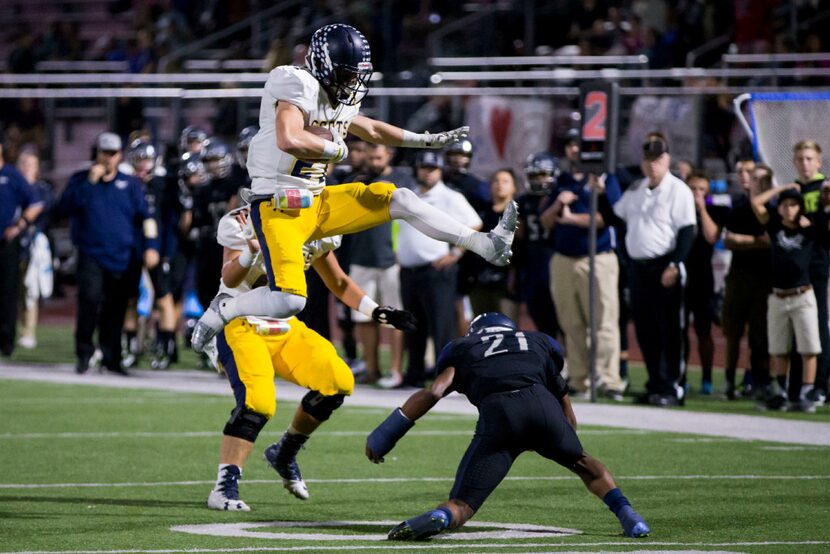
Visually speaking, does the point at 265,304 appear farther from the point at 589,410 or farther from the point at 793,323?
the point at 793,323

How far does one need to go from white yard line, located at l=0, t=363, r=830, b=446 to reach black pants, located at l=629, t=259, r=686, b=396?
0.35 meters

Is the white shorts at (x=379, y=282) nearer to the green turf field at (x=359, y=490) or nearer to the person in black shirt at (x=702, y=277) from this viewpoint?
the green turf field at (x=359, y=490)

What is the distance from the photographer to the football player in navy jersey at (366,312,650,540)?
7.32m

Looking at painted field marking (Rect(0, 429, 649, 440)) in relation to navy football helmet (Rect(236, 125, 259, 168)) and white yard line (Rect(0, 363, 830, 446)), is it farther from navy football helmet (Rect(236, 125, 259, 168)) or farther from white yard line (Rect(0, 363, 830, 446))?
navy football helmet (Rect(236, 125, 259, 168))

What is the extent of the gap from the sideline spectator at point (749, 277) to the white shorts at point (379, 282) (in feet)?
11.0

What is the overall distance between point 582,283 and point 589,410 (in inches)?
58.8

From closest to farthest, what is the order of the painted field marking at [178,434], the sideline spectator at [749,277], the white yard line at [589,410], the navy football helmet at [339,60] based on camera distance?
the navy football helmet at [339,60]
the painted field marking at [178,434]
the white yard line at [589,410]
the sideline spectator at [749,277]

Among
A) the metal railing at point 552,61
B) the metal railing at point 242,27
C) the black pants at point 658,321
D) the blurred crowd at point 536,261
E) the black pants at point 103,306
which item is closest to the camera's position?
the blurred crowd at point 536,261

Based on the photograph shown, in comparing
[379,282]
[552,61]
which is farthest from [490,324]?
[552,61]

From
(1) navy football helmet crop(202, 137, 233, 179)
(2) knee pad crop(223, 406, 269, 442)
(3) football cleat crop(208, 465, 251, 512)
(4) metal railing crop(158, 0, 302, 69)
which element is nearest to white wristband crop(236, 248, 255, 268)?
(2) knee pad crop(223, 406, 269, 442)

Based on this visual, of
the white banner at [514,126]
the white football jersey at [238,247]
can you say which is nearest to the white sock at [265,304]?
the white football jersey at [238,247]

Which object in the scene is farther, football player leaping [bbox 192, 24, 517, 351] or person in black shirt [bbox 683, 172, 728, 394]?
person in black shirt [bbox 683, 172, 728, 394]

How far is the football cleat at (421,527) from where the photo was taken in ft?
23.6

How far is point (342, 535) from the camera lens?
24.6ft
